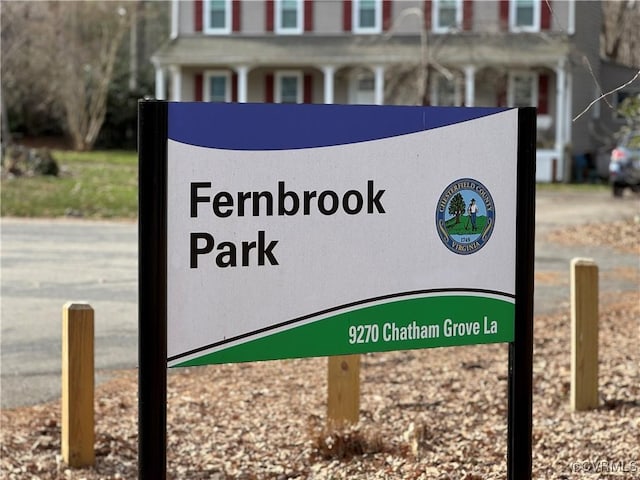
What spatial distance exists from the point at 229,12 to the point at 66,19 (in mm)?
8641

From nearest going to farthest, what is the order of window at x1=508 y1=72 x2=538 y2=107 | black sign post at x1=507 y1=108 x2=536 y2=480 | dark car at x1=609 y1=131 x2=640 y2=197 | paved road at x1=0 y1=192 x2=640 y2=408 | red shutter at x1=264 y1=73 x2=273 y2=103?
black sign post at x1=507 y1=108 x2=536 y2=480
paved road at x1=0 y1=192 x2=640 y2=408
dark car at x1=609 y1=131 x2=640 y2=197
window at x1=508 y1=72 x2=538 y2=107
red shutter at x1=264 y1=73 x2=273 y2=103

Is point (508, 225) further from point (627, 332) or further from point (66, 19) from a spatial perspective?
point (66, 19)

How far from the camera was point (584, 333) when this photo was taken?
6.53 metres

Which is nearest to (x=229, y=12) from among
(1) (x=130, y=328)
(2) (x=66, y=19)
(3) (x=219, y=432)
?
(2) (x=66, y=19)

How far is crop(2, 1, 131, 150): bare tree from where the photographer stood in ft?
130

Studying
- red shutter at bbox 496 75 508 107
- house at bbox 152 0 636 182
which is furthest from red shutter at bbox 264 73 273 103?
red shutter at bbox 496 75 508 107

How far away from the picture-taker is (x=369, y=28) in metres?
35.2

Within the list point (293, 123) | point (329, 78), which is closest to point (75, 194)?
point (329, 78)

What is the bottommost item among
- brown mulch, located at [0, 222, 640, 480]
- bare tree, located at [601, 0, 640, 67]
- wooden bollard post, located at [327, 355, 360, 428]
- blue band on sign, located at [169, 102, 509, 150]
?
brown mulch, located at [0, 222, 640, 480]

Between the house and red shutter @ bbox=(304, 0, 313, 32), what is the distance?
0.11 feet

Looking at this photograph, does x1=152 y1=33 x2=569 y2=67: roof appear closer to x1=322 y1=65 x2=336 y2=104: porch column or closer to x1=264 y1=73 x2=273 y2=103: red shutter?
x1=322 y1=65 x2=336 y2=104: porch column

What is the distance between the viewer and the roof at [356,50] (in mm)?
33031

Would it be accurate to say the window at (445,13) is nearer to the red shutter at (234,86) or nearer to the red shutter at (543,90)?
the red shutter at (543,90)

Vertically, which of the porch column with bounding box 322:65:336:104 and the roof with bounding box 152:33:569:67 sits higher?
the roof with bounding box 152:33:569:67
